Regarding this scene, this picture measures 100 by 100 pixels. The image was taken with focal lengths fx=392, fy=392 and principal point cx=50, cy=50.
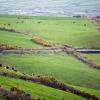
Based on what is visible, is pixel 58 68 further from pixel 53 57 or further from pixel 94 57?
pixel 94 57

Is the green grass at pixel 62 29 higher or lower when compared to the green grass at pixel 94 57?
higher

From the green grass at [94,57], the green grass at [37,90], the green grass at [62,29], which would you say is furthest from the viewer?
the green grass at [62,29]

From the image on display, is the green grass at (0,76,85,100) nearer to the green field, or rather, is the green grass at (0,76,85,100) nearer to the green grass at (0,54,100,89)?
the green field

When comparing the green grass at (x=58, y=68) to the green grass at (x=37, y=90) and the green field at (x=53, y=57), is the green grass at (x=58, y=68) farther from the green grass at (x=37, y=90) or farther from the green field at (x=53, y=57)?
the green grass at (x=37, y=90)

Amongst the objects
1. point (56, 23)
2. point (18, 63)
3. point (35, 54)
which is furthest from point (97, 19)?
point (18, 63)

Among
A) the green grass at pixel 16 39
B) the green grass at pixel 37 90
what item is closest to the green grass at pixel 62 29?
the green grass at pixel 16 39

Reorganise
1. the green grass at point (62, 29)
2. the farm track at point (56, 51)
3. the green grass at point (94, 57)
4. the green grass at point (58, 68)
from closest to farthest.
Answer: the green grass at point (58, 68) < the farm track at point (56, 51) < the green grass at point (94, 57) < the green grass at point (62, 29)

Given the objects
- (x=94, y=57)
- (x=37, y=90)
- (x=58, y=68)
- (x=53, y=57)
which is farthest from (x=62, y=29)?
(x=37, y=90)
